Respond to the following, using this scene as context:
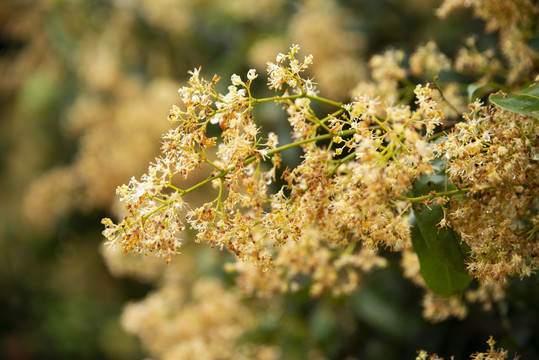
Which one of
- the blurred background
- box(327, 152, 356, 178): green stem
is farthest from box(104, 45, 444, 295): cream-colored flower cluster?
the blurred background

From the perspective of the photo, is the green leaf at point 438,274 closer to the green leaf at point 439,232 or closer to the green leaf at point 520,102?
the green leaf at point 439,232

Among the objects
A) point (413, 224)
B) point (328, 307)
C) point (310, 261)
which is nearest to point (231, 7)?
point (328, 307)

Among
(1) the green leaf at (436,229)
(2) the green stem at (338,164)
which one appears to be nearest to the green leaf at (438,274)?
(1) the green leaf at (436,229)

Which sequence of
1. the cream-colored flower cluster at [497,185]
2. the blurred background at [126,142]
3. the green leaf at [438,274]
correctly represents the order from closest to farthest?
1. the cream-colored flower cluster at [497,185]
2. the green leaf at [438,274]
3. the blurred background at [126,142]

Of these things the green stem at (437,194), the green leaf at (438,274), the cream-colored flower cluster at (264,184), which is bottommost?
the green leaf at (438,274)

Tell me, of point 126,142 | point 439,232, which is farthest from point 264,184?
point 126,142

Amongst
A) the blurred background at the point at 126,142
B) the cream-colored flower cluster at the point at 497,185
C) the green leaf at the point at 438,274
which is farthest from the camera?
the blurred background at the point at 126,142
